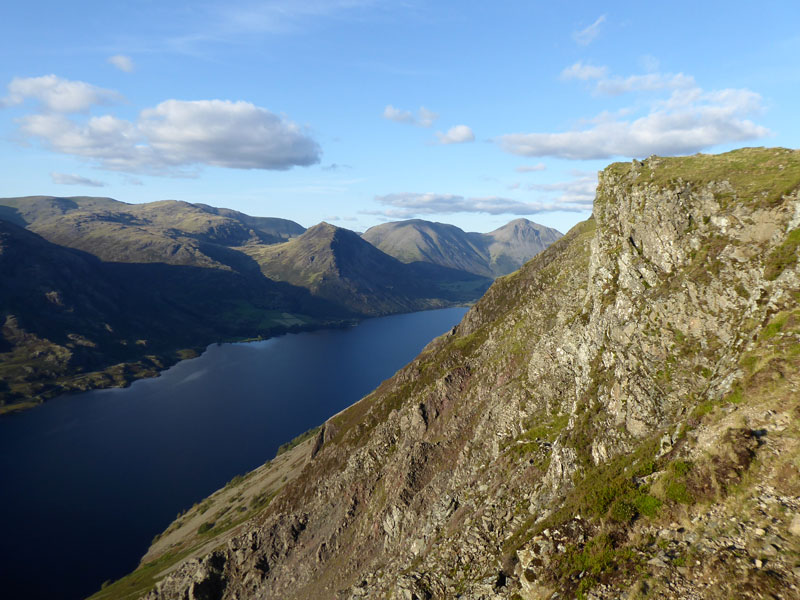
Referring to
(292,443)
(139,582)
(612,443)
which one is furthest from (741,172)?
(292,443)

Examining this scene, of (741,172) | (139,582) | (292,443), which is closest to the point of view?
(741,172)

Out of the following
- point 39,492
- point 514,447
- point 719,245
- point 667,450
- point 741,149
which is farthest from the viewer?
point 39,492

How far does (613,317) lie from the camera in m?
45.6

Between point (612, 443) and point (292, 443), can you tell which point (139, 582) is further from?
point (612, 443)

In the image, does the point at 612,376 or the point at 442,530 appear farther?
the point at 442,530

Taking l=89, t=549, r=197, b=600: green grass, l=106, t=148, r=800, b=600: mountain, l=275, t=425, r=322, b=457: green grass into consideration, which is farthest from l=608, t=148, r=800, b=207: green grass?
l=275, t=425, r=322, b=457: green grass

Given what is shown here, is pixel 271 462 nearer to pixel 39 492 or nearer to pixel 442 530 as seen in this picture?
pixel 39 492

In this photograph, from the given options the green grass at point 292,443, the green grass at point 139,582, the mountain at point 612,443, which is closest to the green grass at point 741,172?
the mountain at point 612,443

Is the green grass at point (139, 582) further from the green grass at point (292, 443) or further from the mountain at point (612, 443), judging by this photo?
the green grass at point (292, 443)

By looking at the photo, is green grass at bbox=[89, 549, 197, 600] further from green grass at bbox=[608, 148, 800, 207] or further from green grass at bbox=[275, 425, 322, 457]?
green grass at bbox=[608, 148, 800, 207]

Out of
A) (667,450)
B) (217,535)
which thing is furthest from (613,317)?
(217,535)

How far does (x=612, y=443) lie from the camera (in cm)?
3634

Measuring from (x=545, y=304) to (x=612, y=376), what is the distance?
3615cm

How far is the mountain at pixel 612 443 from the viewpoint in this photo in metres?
21.6
